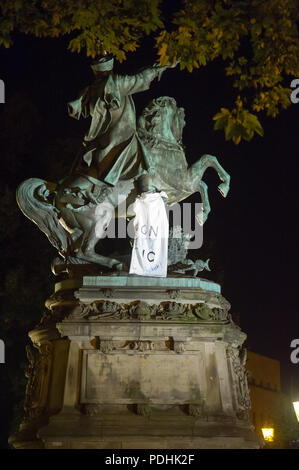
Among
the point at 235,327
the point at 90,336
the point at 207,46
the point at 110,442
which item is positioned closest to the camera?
the point at 207,46

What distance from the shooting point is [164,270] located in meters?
10.0

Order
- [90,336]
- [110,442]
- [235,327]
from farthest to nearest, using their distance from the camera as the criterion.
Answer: [235,327] → [90,336] → [110,442]

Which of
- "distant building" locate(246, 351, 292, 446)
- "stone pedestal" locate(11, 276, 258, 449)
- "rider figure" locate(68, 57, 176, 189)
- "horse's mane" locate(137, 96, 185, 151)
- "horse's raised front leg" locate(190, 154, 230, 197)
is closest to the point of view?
"stone pedestal" locate(11, 276, 258, 449)

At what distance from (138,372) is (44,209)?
3013 mm

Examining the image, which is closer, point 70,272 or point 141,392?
point 141,392

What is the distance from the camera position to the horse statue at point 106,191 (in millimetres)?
10422

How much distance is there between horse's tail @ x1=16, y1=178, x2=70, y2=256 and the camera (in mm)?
10789

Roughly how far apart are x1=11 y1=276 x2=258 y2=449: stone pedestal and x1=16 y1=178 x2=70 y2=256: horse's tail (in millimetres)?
1154

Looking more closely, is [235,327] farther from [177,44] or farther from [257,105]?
[177,44]

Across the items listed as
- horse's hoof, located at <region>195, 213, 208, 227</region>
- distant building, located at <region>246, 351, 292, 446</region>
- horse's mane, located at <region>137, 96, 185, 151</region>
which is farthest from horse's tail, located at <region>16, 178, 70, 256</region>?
distant building, located at <region>246, 351, 292, 446</region>

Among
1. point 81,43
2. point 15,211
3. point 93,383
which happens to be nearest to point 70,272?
point 93,383

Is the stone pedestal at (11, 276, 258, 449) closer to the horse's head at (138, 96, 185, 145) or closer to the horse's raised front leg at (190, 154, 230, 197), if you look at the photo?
the horse's raised front leg at (190, 154, 230, 197)

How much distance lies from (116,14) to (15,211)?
13585 mm

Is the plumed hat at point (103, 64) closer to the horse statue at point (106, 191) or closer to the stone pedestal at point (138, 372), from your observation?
the horse statue at point (106, 191)
